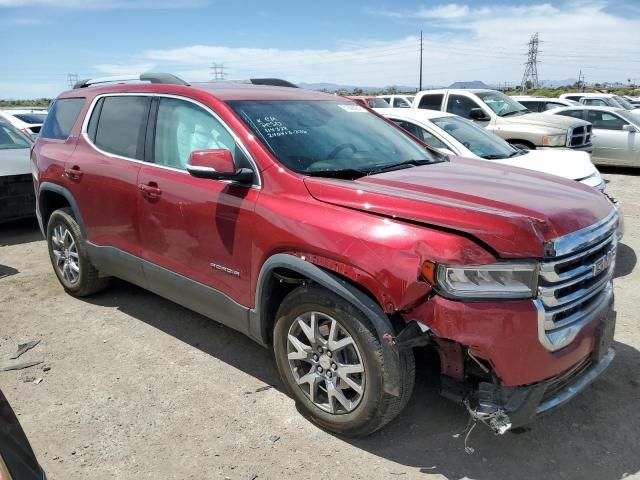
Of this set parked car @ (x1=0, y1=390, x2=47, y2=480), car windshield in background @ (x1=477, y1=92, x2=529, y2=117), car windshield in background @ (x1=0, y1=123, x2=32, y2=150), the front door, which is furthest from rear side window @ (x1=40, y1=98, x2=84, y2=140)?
car windshield in background @ (x1=477, y1=92, x2=529, y2=117)

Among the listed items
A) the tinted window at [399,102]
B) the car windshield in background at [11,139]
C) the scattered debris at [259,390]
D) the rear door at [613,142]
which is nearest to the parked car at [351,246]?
the scattered debris at [259,390]

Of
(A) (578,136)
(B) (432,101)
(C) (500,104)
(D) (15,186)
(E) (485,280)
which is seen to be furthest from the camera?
(B) (432,101)

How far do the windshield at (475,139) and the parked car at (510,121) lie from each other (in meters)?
2.49

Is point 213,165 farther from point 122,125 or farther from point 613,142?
point 613,142

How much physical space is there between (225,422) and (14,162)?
594 cm

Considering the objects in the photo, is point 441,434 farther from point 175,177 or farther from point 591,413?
point 175,177

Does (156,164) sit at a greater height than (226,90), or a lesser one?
lesser

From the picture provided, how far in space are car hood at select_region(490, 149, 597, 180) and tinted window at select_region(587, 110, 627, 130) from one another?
6.50m

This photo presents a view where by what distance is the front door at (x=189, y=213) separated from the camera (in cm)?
329

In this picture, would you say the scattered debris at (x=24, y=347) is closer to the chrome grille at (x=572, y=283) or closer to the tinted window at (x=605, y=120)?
the chrome grille at (x=572, y=283)

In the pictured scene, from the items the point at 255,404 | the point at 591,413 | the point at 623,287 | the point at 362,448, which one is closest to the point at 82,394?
the point at 255,404

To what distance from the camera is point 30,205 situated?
7426mm

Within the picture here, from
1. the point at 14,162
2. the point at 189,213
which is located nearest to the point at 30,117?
the point at 14,162

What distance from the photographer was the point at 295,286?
3209mm
